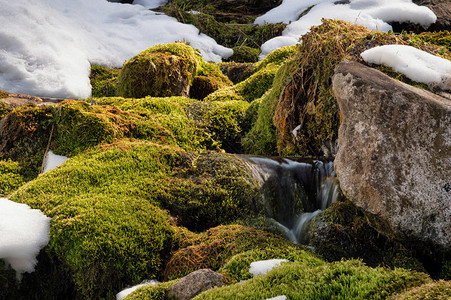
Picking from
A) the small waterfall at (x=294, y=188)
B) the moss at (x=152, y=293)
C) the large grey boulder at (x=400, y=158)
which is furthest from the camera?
the small waterfall at (x=294, y=188)

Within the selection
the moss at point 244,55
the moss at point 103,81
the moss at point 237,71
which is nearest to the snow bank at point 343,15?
the moss at point 244,55

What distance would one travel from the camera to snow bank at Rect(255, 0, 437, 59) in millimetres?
11516

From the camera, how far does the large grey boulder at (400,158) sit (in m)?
3.31

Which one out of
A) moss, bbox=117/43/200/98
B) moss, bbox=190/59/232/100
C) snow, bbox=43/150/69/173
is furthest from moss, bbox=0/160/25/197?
moss, bbox=190/59/232/100

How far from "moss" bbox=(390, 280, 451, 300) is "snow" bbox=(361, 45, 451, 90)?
2.80 metres

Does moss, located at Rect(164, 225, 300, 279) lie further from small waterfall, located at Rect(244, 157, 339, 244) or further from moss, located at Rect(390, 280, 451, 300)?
moss, located at Rect(390, 280, 451, 300)

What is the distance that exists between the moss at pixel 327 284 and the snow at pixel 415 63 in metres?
2.61

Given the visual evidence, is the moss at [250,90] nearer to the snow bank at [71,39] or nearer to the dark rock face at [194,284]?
the snow bank at [71,39]

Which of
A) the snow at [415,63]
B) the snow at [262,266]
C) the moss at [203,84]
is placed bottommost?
the moss at [203,84]

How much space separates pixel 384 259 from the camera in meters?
3.64

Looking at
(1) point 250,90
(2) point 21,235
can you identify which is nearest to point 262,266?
(2) point 21,235

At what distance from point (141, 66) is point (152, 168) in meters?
4.52

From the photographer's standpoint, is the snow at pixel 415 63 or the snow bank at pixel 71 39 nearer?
the snow at pixel 415 63

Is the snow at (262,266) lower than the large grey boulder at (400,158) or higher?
lower
